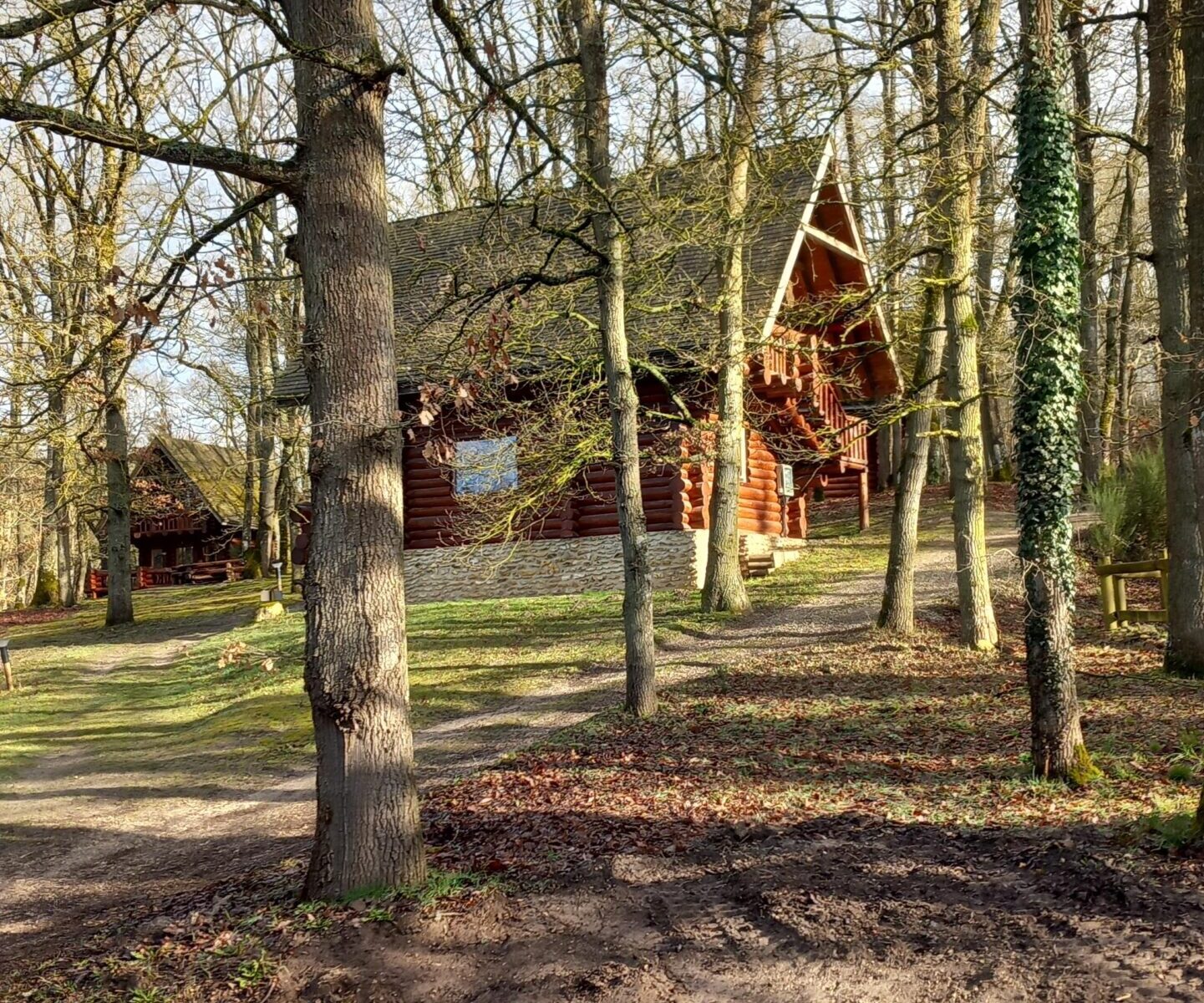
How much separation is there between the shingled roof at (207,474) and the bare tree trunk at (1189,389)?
104ft

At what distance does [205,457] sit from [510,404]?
33648 mm

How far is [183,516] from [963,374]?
121ft

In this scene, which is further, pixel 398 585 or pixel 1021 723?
pixel 1021 723

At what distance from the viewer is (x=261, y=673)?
16.8 meters

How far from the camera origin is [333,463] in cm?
573

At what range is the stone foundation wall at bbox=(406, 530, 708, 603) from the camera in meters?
20.4

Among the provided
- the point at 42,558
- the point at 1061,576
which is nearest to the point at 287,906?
the point at 1061,576

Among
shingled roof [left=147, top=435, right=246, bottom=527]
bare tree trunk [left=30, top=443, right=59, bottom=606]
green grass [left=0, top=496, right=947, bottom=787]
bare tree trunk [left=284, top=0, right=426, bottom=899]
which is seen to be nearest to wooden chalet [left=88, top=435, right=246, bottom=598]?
shingled roof [left=147, top=435, right=246, bottom=527]

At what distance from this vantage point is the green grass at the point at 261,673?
40.8 feet

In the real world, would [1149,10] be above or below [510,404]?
above

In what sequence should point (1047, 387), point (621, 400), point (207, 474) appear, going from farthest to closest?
point (207, 474) < point (621, 400) < point (1047, 387)

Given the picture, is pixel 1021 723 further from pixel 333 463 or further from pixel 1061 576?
pixel 333 463

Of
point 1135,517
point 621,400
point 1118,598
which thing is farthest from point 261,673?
point 1135,517

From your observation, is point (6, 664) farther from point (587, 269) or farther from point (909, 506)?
point (909, 506)
